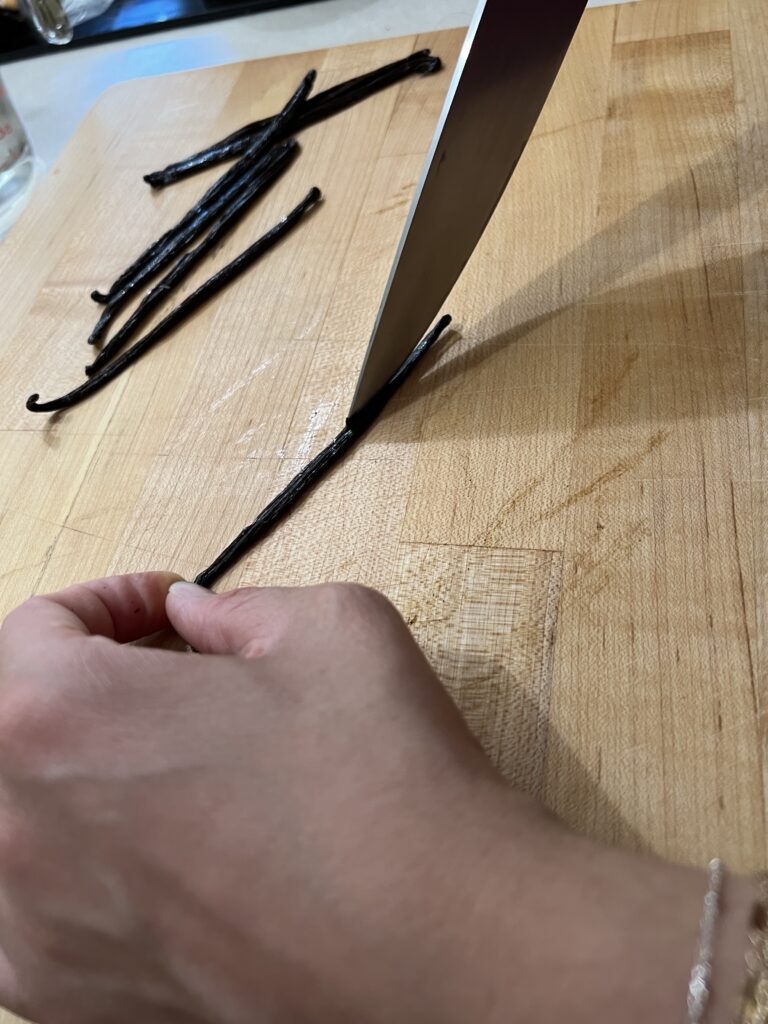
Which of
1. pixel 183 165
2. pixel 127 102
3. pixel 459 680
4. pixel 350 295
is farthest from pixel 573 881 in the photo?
pixel 127 102

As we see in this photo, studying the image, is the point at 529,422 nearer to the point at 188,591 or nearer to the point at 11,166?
the point at 188,591

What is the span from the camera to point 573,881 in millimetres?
505

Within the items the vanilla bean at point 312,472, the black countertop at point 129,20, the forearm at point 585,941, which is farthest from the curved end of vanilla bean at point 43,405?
the black countertop at point 129,20

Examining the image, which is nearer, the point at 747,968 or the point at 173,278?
the point at 747,968

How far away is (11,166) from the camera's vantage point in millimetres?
1534

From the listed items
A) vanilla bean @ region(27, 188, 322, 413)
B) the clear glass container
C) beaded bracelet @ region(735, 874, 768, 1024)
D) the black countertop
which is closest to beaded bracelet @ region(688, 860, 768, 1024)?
beaded bracelet @ region(735, 874, 768, 1024)

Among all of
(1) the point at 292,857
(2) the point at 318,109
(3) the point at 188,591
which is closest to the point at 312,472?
(3) the point at 188,591

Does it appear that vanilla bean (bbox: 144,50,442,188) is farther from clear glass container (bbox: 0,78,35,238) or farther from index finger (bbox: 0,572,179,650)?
index finger (bbox: 0,572,179,650)

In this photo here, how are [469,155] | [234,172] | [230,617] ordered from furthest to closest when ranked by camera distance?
[234,172]
[469,155]
[230,617]

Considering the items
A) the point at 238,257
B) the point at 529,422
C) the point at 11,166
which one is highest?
the point at 11,166

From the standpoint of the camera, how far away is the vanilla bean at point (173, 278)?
1.14m

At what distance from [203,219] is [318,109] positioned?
0.28 metres

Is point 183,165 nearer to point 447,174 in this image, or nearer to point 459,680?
point 447,174

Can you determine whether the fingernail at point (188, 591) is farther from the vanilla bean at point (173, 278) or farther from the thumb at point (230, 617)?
the vanilla bean at point (173, 278)
